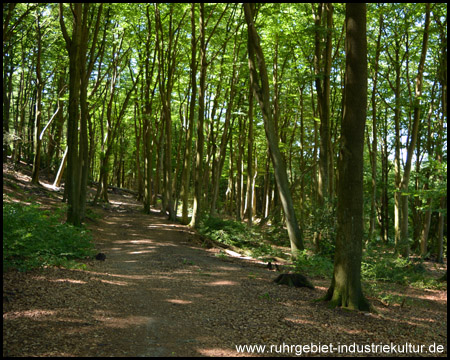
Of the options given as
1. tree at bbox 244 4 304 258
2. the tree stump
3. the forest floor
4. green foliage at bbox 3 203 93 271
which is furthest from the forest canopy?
the forest floor

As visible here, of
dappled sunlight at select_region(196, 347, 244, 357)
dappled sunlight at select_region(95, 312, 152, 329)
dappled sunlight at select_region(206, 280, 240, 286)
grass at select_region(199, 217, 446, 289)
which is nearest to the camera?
dappled sunlight at select_region(196, 347, 244, 357)

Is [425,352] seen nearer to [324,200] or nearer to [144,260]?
[144,260]

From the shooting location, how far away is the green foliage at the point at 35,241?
22.3ft

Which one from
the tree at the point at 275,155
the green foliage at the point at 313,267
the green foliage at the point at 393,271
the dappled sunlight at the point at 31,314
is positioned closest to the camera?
the dappled sunlight at the point at 31,314

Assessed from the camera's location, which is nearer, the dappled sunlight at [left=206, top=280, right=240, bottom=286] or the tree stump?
the dappled sunlight at [left=206, top=280, right=240, bottom=286]

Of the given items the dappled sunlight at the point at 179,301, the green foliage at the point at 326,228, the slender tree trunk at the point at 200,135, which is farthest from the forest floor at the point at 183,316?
the slender tree trunk at the point at 200,135

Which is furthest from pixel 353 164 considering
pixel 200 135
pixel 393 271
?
pixel 200 135

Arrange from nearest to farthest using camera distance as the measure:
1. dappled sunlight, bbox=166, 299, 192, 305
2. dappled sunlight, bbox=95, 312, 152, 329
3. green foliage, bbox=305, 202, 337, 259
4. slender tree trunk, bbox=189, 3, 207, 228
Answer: dappled sunlight, bbox=95, 312, 152, 329 < dappled sunlight, bbox=166, 299, 192, 305 < green foliage, bbox=305, 202, 337, 259 < slender tree trunk, bbox=189, 3, 207, 228

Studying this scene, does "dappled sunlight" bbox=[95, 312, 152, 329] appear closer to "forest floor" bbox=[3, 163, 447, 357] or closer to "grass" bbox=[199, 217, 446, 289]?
"forest floor" bbox=[3, 163, 447, 357]

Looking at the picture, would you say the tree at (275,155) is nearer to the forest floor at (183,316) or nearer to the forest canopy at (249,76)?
the forest canopy at (249,76)

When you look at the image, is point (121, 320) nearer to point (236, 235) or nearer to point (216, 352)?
point (216, 352)

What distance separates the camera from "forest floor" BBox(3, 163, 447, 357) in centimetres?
462

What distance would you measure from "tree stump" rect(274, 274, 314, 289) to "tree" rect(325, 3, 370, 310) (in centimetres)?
177

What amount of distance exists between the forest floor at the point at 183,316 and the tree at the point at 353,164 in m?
0.49
